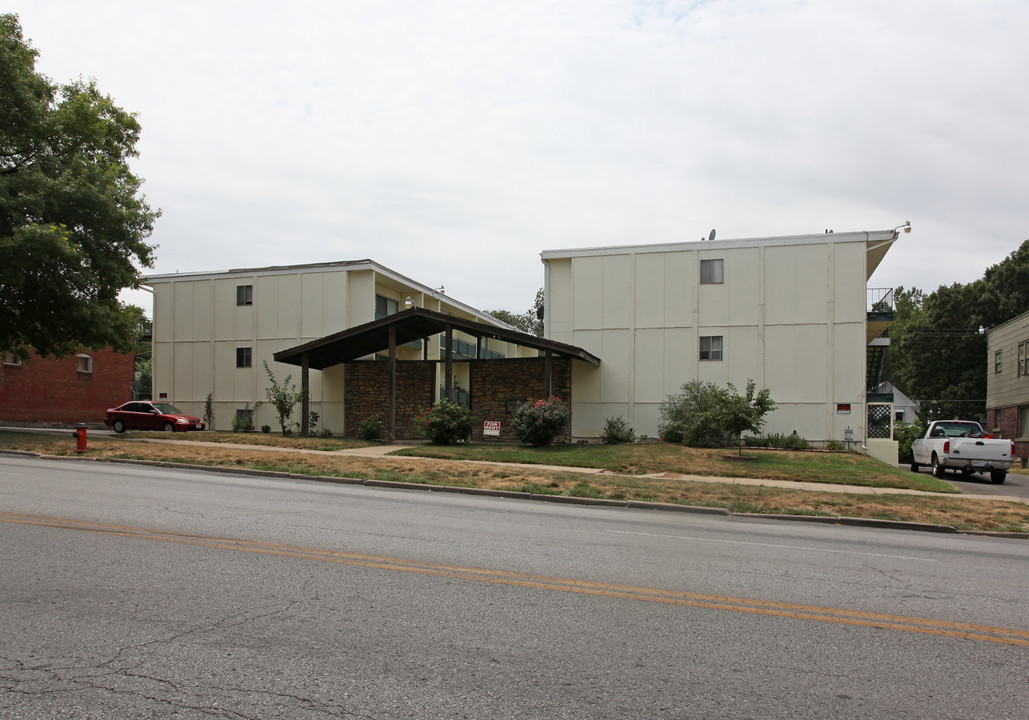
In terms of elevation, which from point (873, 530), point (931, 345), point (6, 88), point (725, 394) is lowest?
point (873, 530)

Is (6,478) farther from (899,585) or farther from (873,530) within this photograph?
(873,530)

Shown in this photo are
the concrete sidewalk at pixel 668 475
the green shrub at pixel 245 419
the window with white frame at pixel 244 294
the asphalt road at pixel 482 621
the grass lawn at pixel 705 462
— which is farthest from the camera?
the window with white frame at pixel 244 294

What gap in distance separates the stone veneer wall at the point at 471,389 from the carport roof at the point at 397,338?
957 millimetres

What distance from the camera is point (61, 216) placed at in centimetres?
2428

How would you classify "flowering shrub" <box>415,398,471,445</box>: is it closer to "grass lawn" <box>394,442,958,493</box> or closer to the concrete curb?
"grass lawn" <box>394,442,958,493</box>

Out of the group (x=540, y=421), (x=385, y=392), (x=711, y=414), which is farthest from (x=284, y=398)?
(x=711, y=414)

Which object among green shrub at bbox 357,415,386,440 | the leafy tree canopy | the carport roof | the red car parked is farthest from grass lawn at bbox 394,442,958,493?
the leafy tree canopy

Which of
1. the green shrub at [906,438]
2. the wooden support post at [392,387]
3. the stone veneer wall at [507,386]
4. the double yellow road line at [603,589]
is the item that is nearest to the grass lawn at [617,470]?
the wooden support post at [392,387]

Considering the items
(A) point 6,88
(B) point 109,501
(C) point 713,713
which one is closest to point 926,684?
(C) point 713,713

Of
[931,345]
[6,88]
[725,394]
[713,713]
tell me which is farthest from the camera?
[931,345]

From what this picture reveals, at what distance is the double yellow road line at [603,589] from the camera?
5543 mm

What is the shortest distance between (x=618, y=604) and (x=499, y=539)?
9.81 feet

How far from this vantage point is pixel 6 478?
13.0 meters

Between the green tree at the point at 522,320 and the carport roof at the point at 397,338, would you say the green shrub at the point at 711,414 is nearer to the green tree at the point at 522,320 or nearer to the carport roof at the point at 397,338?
the carport roof at the point at 397,338
